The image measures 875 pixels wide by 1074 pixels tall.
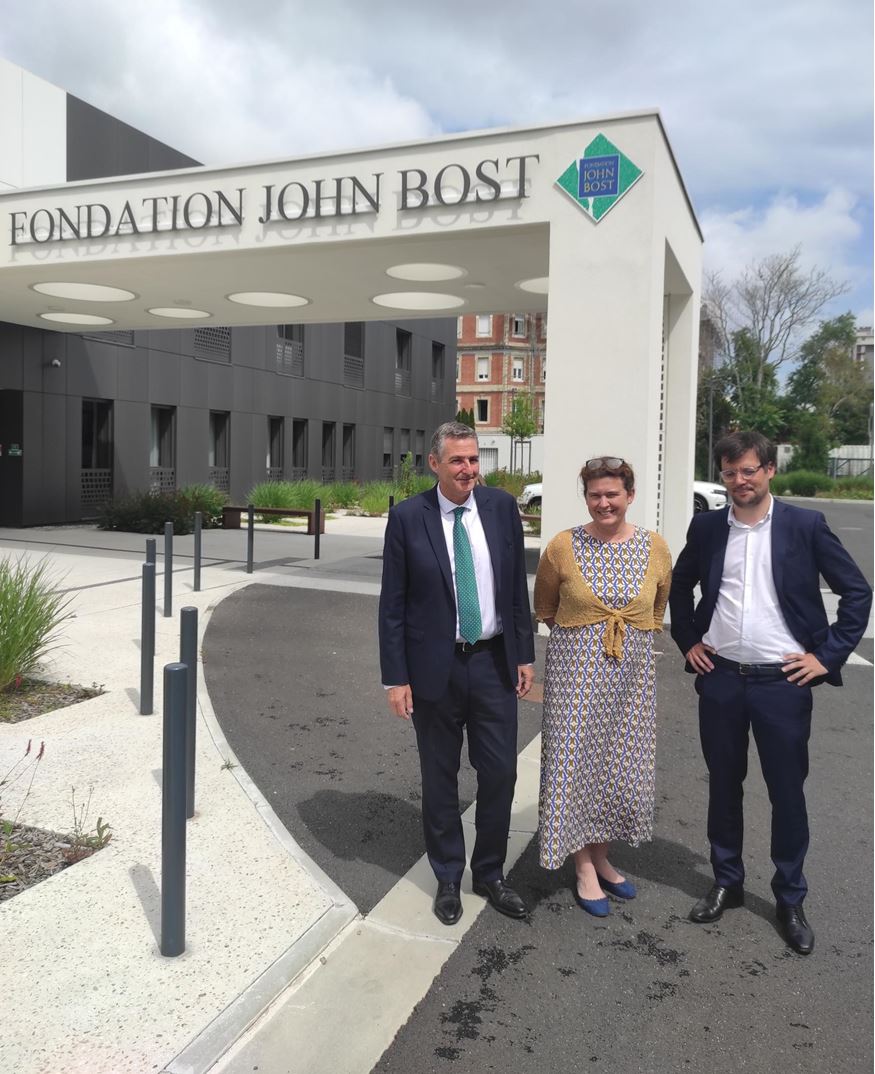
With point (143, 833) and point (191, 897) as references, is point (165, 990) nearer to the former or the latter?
point (191, 897)

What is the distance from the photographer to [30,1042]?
2.57 m

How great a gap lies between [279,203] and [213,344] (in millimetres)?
14382

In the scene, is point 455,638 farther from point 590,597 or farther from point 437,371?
point 437,371

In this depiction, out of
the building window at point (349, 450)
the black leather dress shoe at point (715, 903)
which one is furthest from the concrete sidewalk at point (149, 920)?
the building window at point (349, 450)

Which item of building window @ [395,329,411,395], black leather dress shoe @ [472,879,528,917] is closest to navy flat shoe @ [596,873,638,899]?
black leather dress shoe @ [472,879,528,917]

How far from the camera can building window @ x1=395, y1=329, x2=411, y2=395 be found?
35.6 m

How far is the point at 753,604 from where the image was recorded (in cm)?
328

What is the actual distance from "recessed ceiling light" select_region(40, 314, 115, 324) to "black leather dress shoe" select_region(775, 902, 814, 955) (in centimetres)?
1586

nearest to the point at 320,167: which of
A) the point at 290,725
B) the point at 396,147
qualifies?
the point at 396,147

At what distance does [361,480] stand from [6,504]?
15.9 metres

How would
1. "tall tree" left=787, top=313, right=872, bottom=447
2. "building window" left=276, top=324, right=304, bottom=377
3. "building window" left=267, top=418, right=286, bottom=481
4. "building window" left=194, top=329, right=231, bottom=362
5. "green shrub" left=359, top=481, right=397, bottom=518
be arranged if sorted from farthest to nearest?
"tall tree" left=787, top=313, right=872, bottom=447, "building window" left=267, top=418, right=286, bottom=481, "building window" left=276, top=324, right=304, bottom=377, "green shrub" left=359, top=481, right=397, bottom=518, "building window" left=194, top=329, right=231, bottom=362

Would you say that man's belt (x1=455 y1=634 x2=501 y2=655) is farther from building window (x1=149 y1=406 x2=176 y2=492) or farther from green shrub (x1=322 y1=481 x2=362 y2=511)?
green shrub (x1=322 y1=481 x2=362 y2=511)

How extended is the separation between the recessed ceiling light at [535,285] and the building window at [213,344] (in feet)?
41.8

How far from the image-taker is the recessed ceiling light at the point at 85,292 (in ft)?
43.1
